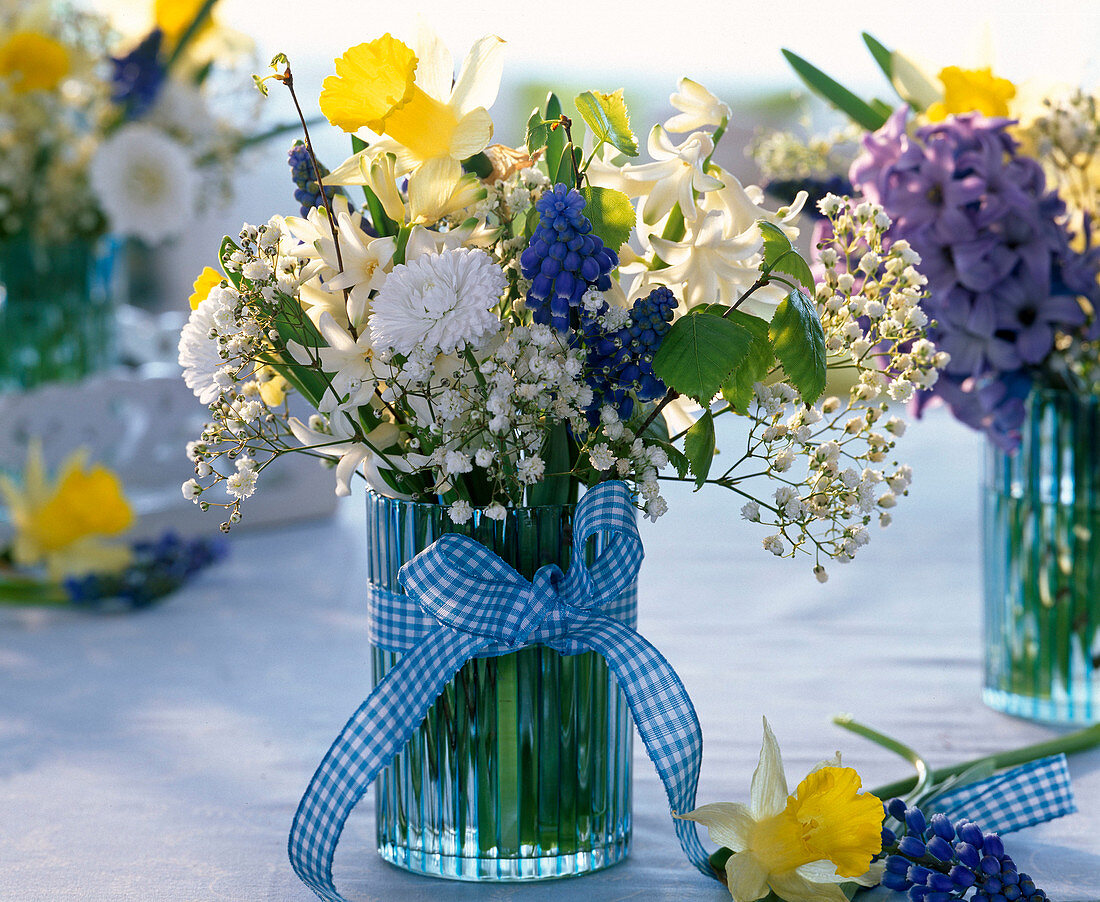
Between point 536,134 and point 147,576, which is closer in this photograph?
point 536,134

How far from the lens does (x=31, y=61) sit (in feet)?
4.27

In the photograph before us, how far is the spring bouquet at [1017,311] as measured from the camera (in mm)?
809

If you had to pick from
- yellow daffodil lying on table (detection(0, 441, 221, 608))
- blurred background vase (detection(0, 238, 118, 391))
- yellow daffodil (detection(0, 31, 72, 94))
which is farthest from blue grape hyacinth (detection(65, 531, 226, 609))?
yellow daffodil (detection(0, 31, 72, 94))

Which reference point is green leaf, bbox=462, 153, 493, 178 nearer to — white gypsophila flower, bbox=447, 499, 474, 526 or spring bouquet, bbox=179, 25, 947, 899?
spring bouquet, bbox=179, 25, 947, 899

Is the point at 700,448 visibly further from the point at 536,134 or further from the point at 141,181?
the point at 141,181

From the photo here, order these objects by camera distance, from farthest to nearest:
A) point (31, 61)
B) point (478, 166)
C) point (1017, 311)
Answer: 1. point (31, 61)
2. point (1017, 311)
3. point (478, 166)

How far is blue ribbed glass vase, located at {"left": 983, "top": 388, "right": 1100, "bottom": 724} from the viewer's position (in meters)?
0.89

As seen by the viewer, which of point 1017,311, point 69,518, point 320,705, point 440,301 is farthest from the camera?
point 69,518

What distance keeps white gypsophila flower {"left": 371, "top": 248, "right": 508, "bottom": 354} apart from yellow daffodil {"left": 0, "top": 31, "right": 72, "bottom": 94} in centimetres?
100

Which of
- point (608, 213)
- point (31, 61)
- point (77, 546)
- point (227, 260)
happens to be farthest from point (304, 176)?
point (31, 61)

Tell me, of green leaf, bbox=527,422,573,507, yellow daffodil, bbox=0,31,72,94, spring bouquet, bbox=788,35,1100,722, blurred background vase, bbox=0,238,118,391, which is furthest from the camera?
blurred background vase, bbox=0,238,118,391

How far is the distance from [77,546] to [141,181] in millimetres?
→ 470

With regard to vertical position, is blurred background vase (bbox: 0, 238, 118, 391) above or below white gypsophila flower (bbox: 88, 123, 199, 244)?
below

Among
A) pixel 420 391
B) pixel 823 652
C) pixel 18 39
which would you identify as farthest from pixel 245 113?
pixel 420 391
